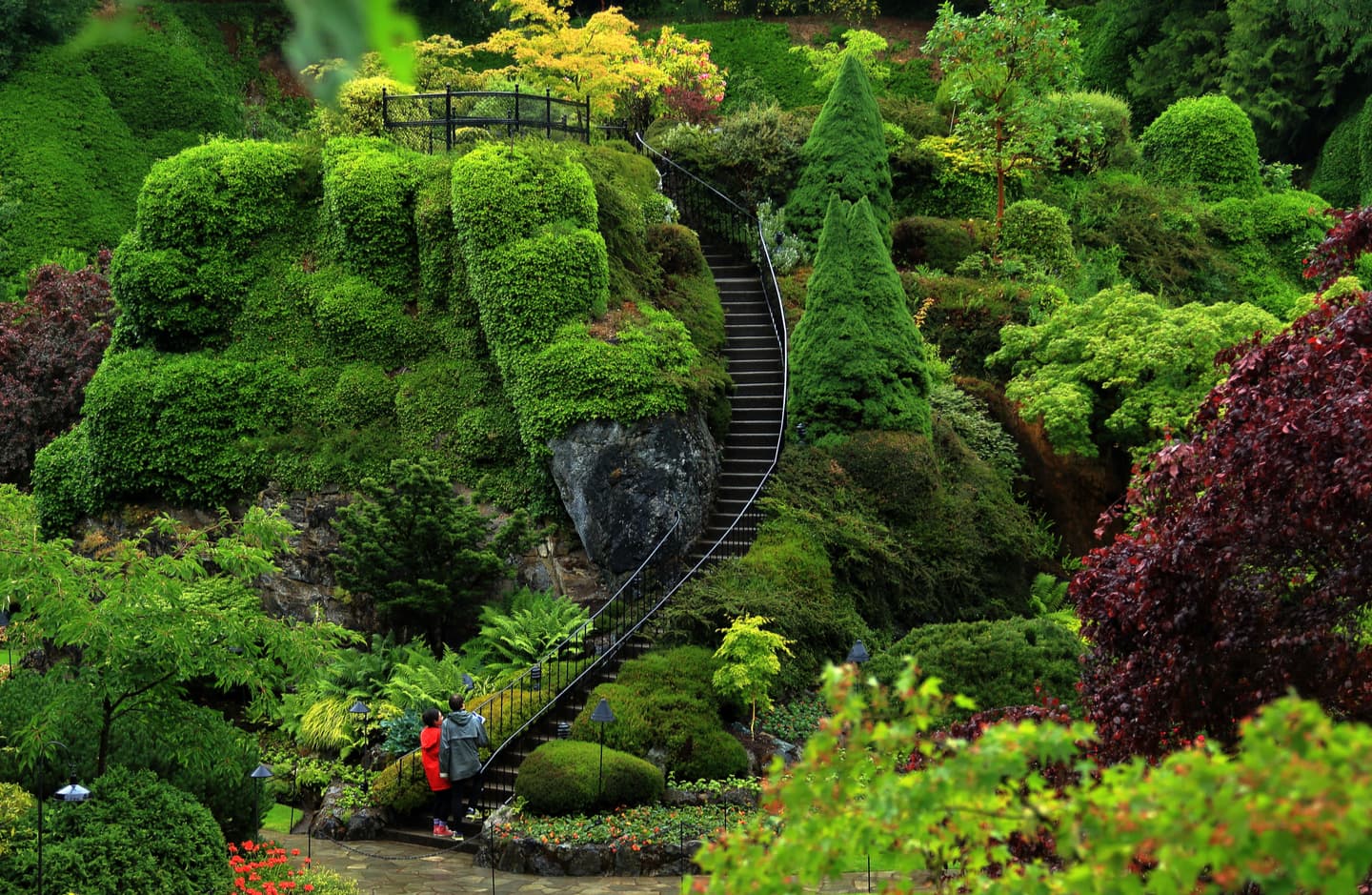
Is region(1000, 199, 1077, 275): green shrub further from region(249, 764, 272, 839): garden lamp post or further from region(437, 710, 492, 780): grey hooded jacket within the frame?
region(249, 764, 272, 839): garden lamp post

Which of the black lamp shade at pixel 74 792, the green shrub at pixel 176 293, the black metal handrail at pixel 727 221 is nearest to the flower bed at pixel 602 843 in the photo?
the black lamp shade at pixel 74 792

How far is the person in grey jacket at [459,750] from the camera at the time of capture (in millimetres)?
13523

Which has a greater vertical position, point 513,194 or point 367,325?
point 513,194

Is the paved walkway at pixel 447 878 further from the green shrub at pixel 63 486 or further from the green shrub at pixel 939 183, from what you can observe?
the green shrub at pixel 939 183

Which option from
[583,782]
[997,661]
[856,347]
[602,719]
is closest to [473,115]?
[856,347]

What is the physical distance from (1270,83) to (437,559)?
25942 mm

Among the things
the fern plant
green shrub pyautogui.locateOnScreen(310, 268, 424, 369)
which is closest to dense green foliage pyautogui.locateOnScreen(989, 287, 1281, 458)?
the fern plant

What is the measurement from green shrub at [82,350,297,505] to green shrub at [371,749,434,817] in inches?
252

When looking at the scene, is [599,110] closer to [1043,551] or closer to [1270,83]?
[1043,551]

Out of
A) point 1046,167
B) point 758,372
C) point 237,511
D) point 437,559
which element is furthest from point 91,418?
point 1046,167

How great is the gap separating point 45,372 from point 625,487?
10.7 meters

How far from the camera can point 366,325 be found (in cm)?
1991

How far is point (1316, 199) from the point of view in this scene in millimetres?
30766

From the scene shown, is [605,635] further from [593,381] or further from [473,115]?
[473,115]
